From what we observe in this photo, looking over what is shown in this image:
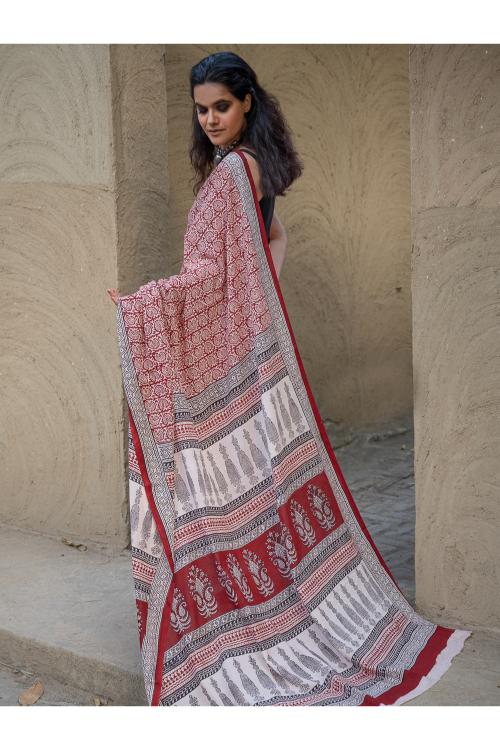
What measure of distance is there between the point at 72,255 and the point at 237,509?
1523mm

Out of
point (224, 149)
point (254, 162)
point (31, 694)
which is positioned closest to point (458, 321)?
point (254, 162)

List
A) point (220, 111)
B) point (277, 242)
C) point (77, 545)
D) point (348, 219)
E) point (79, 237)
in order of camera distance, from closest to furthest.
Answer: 1. point (220, 111)
2. point (277, 242)
3. point (79, 237)
4. point (77, 545)
5. point (348, 219)

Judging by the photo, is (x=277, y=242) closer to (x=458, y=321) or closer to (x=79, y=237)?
(x=458, y=321)

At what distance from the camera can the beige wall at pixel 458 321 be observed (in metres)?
3.49

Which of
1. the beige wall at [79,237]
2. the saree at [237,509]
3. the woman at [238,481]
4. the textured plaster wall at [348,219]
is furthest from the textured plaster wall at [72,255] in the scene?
the textured plaster wall at [348,219]

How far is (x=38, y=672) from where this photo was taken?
3.95m

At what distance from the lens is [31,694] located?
3814 mm

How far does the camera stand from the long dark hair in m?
3.45

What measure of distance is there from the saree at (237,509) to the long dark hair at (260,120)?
0.09m

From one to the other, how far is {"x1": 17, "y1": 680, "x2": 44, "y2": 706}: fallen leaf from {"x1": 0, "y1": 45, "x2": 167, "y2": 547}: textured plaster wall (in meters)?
0.94

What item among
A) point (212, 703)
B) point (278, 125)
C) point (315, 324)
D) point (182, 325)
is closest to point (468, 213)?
point (278, 125)

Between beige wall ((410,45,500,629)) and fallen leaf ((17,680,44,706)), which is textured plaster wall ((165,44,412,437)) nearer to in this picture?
beige wall ((410,45,500,629))

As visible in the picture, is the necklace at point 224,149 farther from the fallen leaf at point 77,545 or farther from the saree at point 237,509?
the fallen leaf at point 77,545

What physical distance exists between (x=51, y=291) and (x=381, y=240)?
99.5 inches
